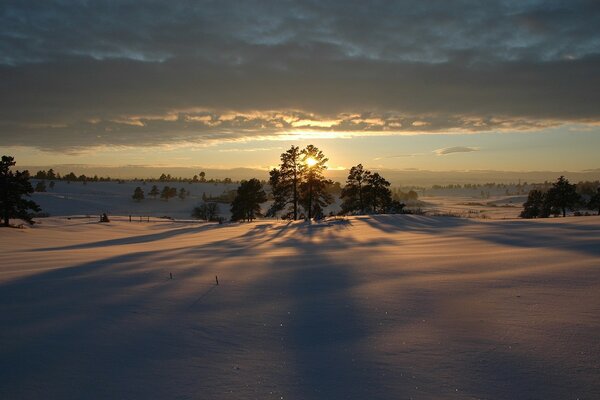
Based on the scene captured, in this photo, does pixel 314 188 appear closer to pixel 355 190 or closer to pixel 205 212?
pixel 355 190

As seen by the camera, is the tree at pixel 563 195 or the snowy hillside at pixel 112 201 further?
the snowy hillside at pixel 112 201

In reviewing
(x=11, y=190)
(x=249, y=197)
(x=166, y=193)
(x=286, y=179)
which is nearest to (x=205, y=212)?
(x=249, y=197)

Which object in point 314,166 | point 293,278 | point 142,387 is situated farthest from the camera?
point 314,166

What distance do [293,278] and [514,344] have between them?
4.47 meters

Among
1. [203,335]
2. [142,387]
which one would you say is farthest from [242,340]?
[142,387]

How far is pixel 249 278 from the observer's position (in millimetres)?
8062

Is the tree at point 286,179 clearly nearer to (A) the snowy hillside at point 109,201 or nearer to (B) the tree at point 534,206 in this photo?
(B) the tree at point 534,206

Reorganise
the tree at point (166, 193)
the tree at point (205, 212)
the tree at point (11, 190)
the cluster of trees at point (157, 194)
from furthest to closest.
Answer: the tree at point (166, 193)
the cluster of trees at point (157, 194)
the tree at point (205, 212)
the tree at point (11, 190)

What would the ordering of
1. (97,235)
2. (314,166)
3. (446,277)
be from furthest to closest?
(314,166)
(97,235)
(446,277)

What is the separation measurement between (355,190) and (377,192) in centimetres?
253

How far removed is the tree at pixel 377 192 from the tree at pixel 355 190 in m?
0.68

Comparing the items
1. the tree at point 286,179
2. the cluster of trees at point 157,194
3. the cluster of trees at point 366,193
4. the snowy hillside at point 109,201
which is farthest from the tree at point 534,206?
the cluster of trees at point 157,194

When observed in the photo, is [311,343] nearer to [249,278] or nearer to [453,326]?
[453,326]

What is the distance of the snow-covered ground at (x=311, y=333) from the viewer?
361cm
